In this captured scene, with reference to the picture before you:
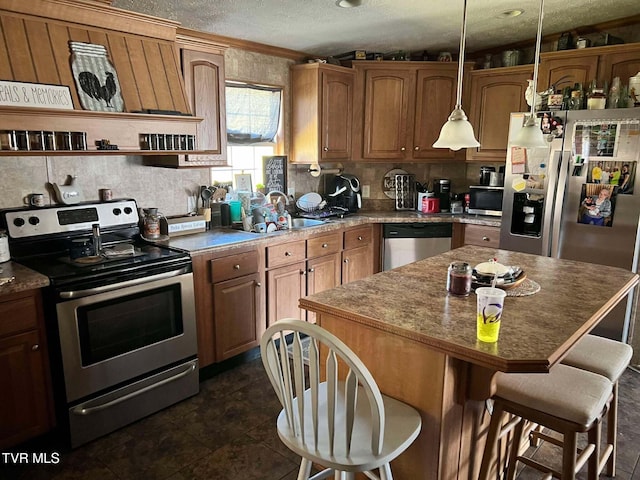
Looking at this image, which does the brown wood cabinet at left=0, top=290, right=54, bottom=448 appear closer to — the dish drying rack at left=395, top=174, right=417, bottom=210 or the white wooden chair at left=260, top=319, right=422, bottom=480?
the white wooden chair at left=260, top=319, right=422, bottom=480

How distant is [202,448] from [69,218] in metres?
1.50

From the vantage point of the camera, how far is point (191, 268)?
8.85ft

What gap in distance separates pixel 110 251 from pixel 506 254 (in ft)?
7.19

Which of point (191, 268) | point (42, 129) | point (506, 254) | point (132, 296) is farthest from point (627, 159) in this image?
point (42, 129)

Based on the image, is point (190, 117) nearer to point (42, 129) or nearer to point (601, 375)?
point (42, 129)

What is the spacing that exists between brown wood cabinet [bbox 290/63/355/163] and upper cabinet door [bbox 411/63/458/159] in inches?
24.2

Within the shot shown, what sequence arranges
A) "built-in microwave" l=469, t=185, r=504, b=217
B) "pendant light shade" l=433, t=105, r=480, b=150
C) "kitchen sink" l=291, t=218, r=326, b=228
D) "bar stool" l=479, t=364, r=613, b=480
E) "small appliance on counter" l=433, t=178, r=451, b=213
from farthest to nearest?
"small appliance on counter" l=433, t=178, r=451, b=213
"built-in microwave" l=469, t=185, r=504, b=217
"kitchen sink" l=291, t=218, r=326, b=228
"pendant light shade" l=433, t=105, r=480, b=150
"bar stool" l=479, t=364, r=613, b=480

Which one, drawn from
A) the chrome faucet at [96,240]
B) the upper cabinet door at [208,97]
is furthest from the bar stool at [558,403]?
the upper cabinet door at [208,97]

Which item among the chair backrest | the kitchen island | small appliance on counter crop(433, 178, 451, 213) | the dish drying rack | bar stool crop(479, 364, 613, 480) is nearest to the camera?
the chair backrest

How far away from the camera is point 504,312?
5.52 feet

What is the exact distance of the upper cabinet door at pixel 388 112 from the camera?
4.09 metres

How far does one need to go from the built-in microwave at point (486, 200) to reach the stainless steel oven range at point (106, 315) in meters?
2.62

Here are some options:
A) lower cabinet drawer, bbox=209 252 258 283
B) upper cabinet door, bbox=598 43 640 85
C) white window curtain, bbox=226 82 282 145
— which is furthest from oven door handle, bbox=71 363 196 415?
upper cabinet door, bbox=598 43 640 85

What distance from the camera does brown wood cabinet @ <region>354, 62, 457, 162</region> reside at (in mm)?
4090
